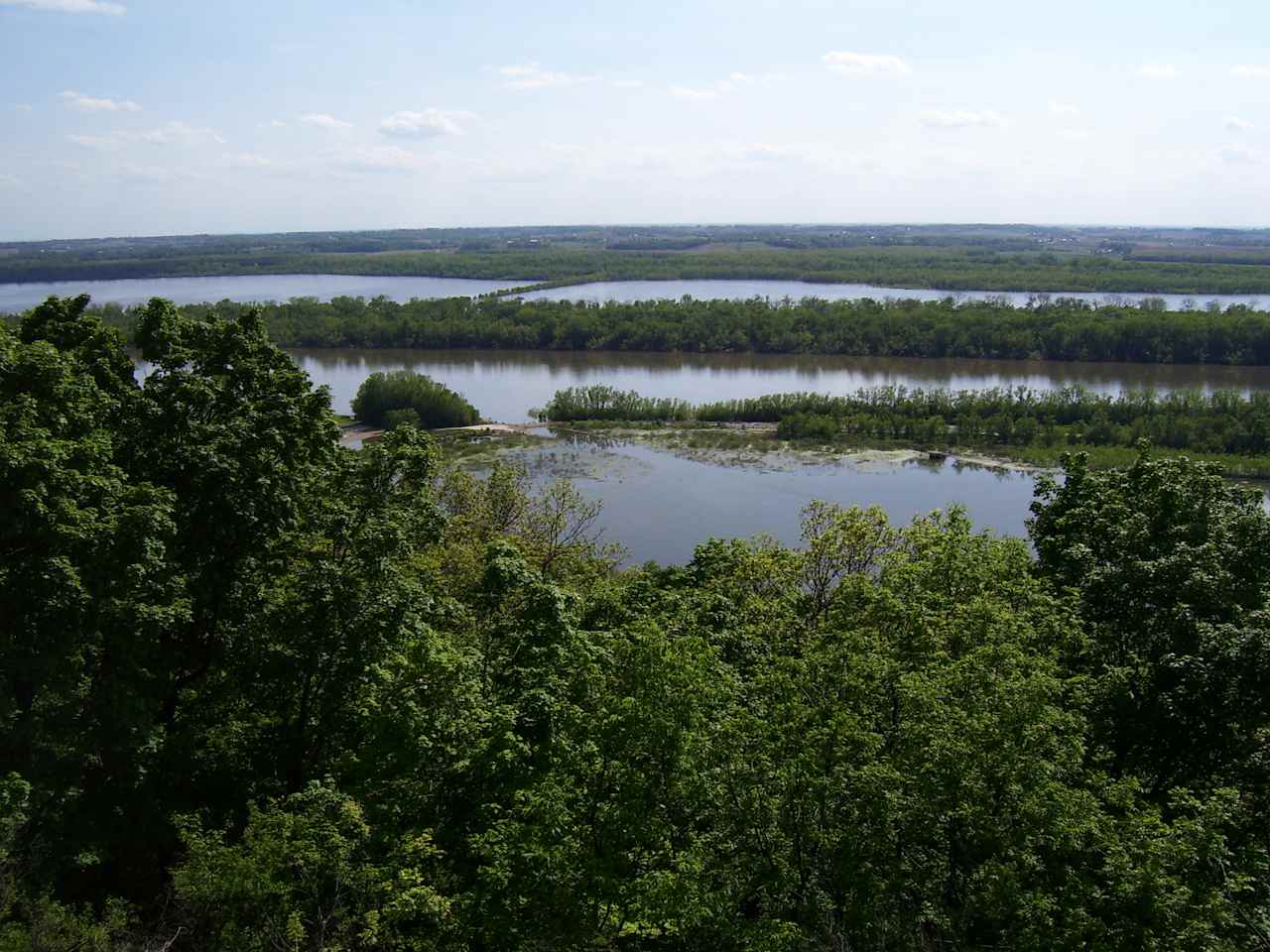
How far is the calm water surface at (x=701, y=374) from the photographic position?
259 ft

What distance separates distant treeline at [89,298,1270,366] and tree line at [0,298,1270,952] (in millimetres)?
75708

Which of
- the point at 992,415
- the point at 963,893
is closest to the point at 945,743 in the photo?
the point at 963,893

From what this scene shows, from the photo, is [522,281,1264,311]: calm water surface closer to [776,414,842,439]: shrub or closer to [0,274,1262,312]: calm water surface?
[0,274,1262,312]: calm water surface

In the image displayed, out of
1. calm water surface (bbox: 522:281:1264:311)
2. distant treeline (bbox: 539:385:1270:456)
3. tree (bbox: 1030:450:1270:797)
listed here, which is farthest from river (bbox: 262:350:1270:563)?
calm water surface (bbox: 522:281:1264:311)

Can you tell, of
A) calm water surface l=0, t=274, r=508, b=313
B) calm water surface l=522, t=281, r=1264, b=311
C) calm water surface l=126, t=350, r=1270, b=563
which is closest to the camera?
calm water surface l=126, t=350, r=1270, b=563

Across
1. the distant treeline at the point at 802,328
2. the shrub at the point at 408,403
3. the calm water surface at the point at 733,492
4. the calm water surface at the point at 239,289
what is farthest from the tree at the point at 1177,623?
the calm water surface at the point at 239,289

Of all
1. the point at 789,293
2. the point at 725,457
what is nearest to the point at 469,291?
the point at 789,293

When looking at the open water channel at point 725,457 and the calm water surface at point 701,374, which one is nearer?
the open water channel at point 725,457

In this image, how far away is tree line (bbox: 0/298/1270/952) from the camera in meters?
11.0

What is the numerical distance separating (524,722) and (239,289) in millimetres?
Answer: 183872

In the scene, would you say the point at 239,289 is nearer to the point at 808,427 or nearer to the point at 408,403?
the point at 408,403

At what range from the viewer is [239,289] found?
179625mm

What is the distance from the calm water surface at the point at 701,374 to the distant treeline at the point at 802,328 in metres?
1.58

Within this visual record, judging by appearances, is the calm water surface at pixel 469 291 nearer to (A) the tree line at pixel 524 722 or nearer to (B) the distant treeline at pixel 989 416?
(B) the distant treeline at pixel 989 416
